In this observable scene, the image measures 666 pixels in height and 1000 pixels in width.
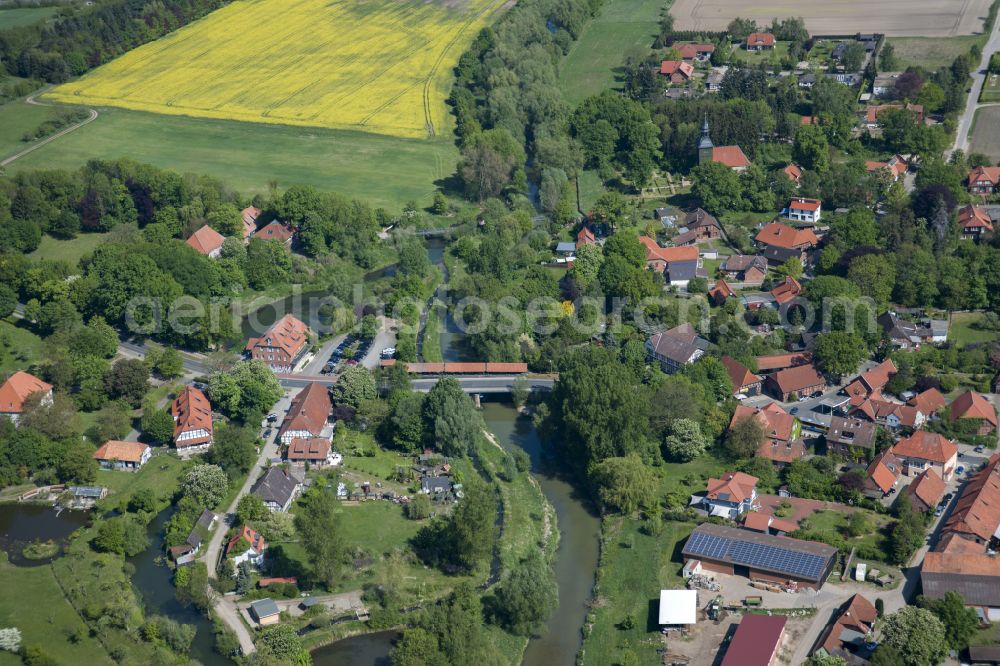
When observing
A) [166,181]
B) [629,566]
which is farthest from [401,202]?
[629,566]

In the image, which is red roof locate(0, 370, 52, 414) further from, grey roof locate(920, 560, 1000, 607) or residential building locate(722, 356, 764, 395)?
grey roof locate(920, 560, 1000, 607)

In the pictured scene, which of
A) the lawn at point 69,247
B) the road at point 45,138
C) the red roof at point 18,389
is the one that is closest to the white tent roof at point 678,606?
the red roof at point 18,389

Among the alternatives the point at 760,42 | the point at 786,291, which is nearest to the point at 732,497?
the point at 786,291

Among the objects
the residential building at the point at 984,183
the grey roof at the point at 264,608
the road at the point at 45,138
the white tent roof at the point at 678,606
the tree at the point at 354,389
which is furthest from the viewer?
the road at the point at 45,138

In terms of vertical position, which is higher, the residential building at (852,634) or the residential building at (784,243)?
the residential building at (852,634)

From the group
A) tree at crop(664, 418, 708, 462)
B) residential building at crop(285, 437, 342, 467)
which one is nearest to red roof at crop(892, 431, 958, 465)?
tree at crop(664, 418, 708, 462)

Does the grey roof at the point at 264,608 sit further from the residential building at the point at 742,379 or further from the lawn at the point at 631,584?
the residential building at the point at 742,379

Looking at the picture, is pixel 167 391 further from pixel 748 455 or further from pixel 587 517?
pixel 748 455
